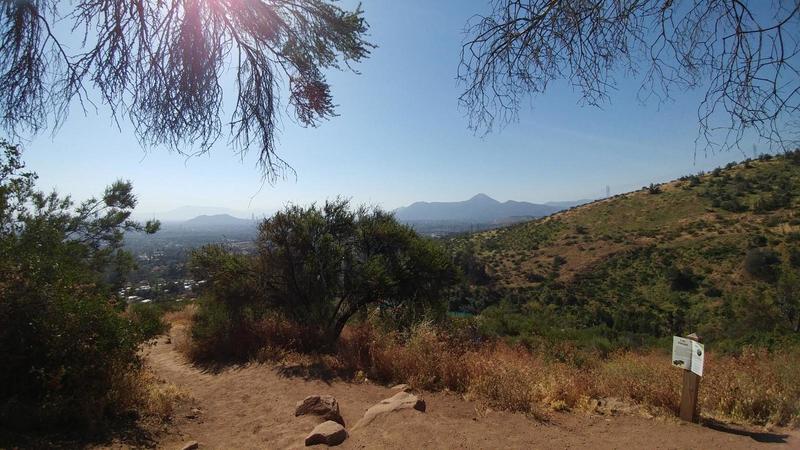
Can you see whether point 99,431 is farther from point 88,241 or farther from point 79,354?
point 88,241

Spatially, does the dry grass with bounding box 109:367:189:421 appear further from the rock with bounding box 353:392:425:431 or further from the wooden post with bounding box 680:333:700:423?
the wooden post with bounding box 680:333:700:423

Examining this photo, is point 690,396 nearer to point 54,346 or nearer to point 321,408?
point 321,408

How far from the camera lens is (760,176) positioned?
2154 inches

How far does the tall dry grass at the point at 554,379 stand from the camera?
195 inches

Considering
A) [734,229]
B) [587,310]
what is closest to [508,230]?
[734,229]

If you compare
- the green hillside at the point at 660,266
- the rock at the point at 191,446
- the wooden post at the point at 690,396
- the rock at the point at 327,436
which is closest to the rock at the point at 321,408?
the rock at the point at 327,436

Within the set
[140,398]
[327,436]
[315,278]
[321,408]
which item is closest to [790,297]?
[315,278]

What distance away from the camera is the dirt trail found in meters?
4.22

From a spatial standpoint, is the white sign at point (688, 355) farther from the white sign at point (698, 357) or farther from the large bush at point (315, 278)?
the large bush at point (315, 278)

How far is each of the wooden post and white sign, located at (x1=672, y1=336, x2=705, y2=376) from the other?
0.06 meters

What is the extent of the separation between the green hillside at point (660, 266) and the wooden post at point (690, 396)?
1409cm

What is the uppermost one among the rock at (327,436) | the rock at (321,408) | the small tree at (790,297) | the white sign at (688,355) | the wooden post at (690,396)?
the white sign at (688,355)

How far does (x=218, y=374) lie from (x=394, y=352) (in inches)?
147

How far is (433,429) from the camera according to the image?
4.51 meters
